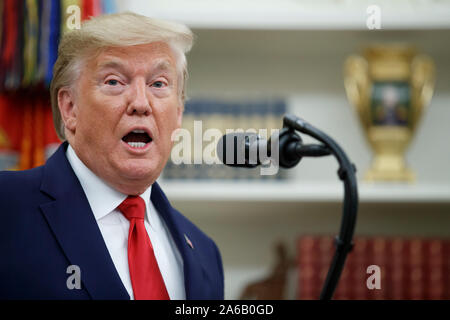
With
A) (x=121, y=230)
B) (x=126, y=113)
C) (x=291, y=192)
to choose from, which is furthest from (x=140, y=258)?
(x=291, y=192)

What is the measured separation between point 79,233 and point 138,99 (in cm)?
14

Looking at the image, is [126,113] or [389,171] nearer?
[126,113]

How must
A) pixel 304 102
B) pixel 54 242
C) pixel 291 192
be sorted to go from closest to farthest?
pixel 54 242 < pixel 291 192 < pixel 304 102

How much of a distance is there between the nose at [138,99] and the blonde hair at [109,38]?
39 millimetres

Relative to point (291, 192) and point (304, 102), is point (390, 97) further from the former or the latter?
point (291, 192)

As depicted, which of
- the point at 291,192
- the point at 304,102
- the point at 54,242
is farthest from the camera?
the point at 304,102

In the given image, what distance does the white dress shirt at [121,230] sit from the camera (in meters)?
0.56

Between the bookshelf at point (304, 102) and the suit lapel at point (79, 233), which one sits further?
the bookshelf at point (304, 102)

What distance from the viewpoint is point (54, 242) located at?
1.73 feet

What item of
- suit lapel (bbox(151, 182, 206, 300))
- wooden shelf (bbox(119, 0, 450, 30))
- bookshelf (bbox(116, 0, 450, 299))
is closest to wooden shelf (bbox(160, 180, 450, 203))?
bookshelf (bbox(116, 0, 450, 299))

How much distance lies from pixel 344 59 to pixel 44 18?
0.91 m

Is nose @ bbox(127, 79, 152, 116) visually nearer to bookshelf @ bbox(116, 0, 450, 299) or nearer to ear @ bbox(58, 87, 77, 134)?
ear @ bbox(58, 87, 77, 134)

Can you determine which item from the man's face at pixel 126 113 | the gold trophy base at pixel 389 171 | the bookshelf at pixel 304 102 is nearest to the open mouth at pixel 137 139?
the man's face at pixel 126 113

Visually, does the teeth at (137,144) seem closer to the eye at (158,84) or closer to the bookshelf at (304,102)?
the eye at (158,84)
